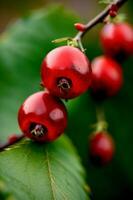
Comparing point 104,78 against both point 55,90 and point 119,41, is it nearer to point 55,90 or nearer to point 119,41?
point 119,41

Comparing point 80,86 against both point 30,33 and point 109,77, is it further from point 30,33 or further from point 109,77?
point 30,33

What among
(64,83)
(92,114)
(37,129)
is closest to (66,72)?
(64,83)

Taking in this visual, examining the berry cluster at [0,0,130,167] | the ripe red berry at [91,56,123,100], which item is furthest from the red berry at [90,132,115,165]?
the berry cluster at [0,0,130,167]

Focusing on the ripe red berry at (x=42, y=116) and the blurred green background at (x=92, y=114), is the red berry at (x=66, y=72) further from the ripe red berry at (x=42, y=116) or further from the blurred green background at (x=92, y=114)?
the blurred green background at (x=92, y=114)

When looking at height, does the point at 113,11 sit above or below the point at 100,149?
above

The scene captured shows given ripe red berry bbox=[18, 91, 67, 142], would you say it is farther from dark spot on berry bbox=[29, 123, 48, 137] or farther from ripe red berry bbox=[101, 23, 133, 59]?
ripe red berry bbox=[101, 23, 133, 59]

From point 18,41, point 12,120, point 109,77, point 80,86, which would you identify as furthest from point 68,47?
point 18,41
